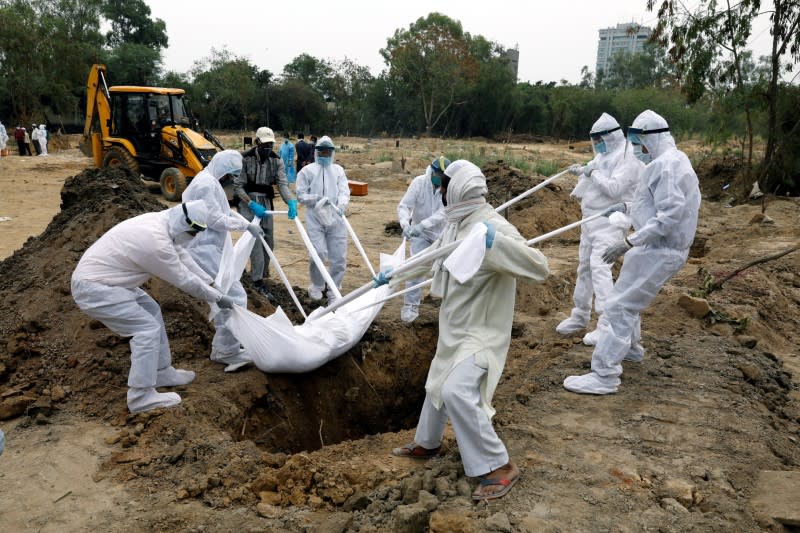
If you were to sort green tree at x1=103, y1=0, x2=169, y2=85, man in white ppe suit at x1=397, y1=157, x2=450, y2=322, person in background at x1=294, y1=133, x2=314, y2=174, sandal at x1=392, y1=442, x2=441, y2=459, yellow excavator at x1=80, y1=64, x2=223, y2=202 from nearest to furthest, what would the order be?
1. sandal at x1=392, y1=442, x2=441, y2=459
2. man in white ppe suit at x1=397, y1=157, x2=450, y2=322
3. person in background at x1=294, y1=133, x2=314, y2=174
4. yellow excavator at x1=80, y1=64, x2=223, y2=202
5. green tree at x1=103, y1=0, x2=169, y2=85

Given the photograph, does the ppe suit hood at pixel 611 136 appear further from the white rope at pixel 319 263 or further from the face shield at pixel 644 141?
the white rope at pixel 319 263

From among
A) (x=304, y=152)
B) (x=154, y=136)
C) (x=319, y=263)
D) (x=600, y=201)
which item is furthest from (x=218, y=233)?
(x=154, y=136)

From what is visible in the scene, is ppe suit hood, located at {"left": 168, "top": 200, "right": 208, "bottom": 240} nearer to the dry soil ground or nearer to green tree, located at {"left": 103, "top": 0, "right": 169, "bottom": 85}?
the dry soil ground

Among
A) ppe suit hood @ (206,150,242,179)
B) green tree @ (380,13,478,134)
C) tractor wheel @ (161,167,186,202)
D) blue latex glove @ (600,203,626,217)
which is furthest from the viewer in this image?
green tree @ (380,13,478,134)

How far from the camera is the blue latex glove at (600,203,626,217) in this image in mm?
5445

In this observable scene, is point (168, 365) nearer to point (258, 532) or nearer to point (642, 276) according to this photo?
point (258, 532)

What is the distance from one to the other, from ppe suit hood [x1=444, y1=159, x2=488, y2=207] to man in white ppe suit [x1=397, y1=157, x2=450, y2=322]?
2471mm

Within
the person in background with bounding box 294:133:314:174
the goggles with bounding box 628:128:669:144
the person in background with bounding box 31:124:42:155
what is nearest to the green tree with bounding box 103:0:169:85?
the person in background with bounding box 31:124:42:155

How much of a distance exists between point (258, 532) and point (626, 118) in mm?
43358

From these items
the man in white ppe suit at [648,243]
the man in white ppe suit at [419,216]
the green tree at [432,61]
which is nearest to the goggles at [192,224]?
the man in white ppe suit at [419,216]

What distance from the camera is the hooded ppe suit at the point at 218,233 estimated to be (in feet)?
17.1

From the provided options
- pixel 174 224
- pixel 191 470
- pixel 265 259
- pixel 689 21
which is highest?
pixel 689 21

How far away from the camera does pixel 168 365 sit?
4.73 m

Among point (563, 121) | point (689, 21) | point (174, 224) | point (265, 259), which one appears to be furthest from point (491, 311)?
point (563, 121)
